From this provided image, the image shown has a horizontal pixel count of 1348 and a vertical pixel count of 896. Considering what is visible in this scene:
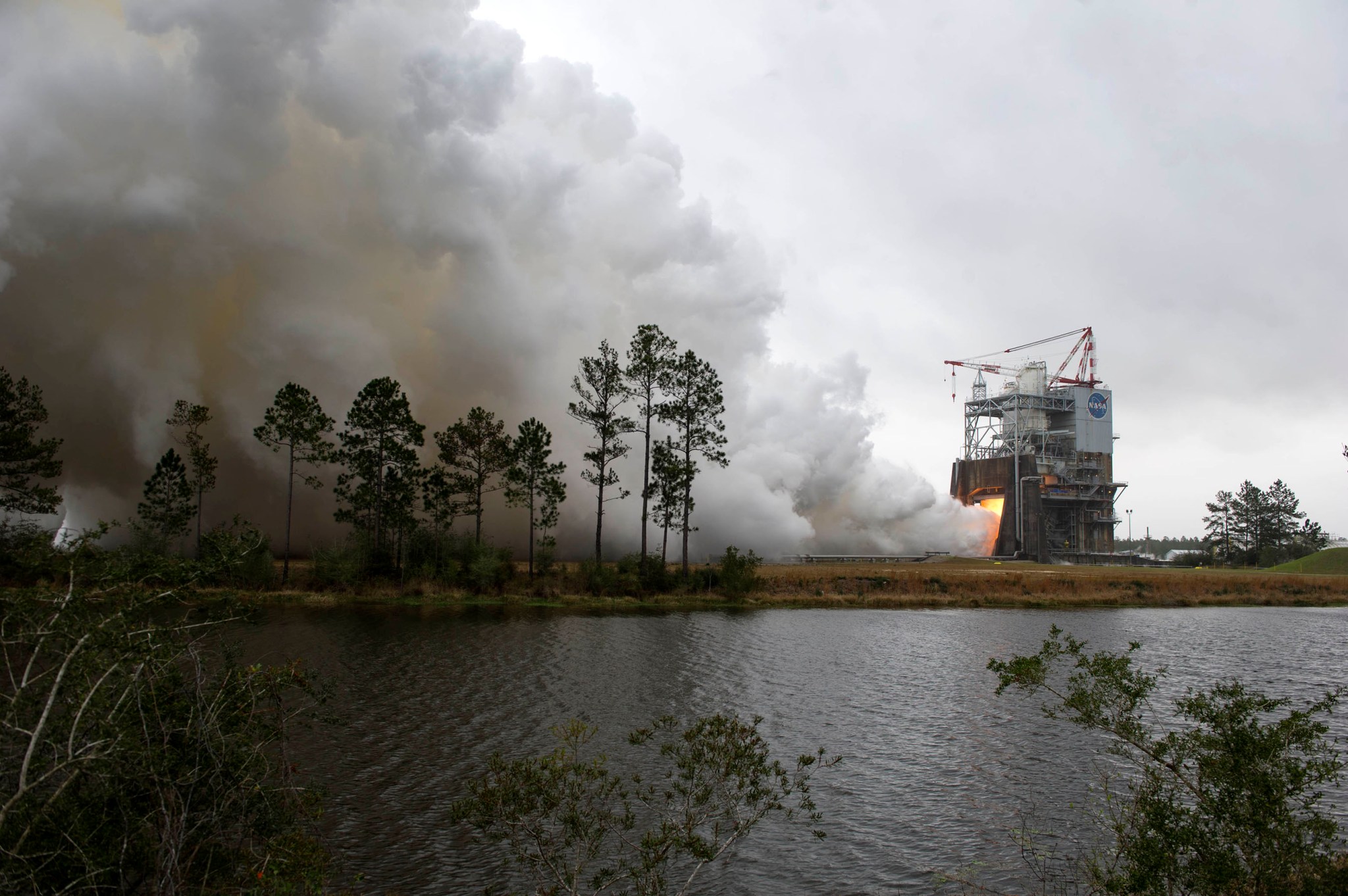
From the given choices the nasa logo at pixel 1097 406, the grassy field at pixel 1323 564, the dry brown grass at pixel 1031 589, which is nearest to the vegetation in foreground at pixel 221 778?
the dry brown grass at pixel 1031 589

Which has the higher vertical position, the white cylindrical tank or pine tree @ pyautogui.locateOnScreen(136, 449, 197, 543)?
the white cylindrical tank

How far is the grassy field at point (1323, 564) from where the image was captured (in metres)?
101

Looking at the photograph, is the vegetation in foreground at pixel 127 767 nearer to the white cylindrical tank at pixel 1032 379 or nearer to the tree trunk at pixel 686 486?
the tree trunk at pixel 686 486

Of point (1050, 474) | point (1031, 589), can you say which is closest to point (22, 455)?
point (1031, 589)

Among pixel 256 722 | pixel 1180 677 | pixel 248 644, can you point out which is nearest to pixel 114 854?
pixel 256 722

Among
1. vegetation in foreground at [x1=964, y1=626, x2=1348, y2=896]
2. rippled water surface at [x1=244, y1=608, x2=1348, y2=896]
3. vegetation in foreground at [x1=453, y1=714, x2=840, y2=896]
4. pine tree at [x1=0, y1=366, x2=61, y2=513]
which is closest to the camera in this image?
vegetation in foreground at [x1=964, y1=626, x2=1348, y2=896]

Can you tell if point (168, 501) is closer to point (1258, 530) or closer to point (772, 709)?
point (772, 709)

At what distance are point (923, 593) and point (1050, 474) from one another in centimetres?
6625

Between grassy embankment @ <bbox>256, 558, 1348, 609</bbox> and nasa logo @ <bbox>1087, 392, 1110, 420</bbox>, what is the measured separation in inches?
1817

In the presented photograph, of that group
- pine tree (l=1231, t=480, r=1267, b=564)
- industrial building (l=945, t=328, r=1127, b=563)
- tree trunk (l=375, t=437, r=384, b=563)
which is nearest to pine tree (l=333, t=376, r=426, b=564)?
tree trunk (l=375, t=437, r=384, b=563)

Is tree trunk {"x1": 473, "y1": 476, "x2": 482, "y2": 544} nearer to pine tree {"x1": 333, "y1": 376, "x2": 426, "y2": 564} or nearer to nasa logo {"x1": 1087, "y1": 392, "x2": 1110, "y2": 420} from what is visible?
pine tree {"x1": 333, "y1": 376, "x2": 426, "y2": 564}

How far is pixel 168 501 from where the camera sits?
66.2 m

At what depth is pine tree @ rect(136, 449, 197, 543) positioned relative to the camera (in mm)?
65312

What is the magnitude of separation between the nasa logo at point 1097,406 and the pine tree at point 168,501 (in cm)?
12228
